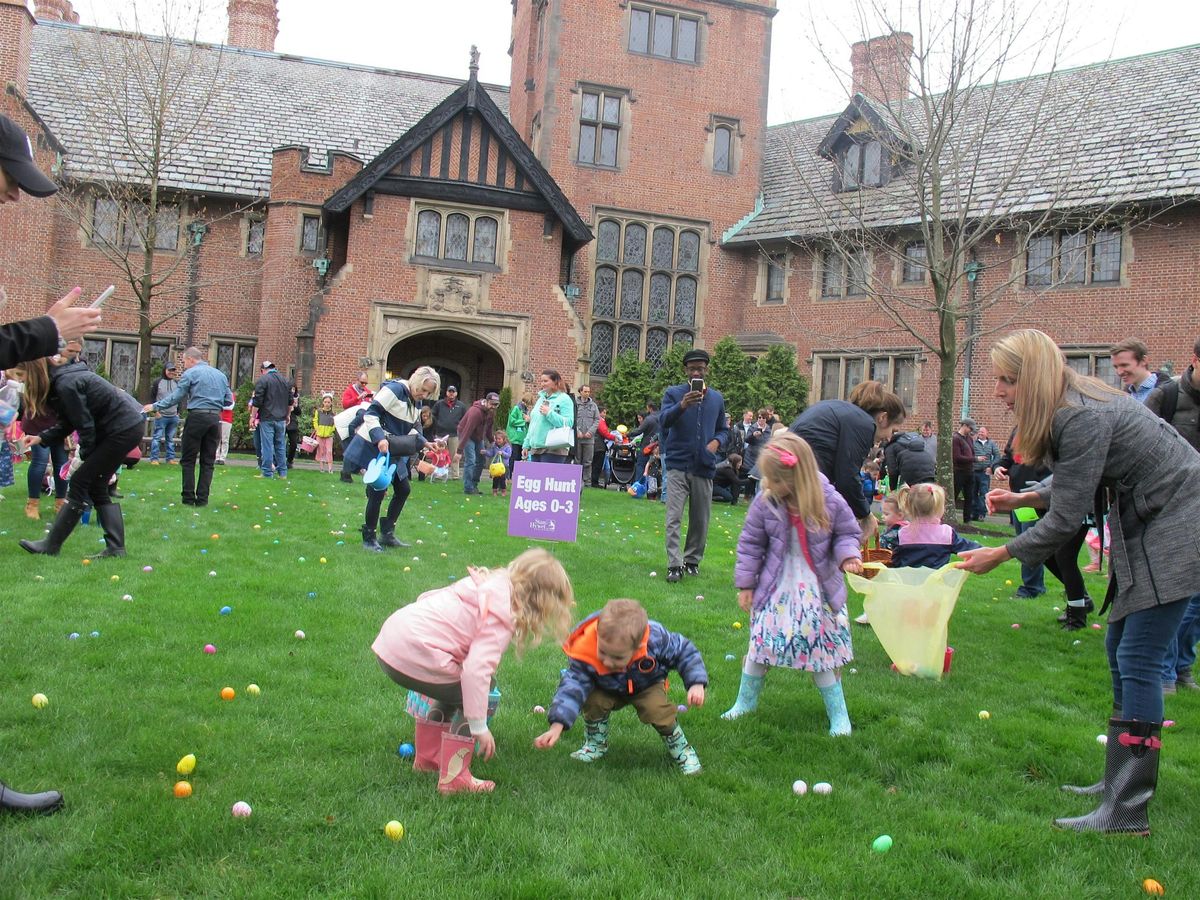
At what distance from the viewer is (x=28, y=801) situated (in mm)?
3633

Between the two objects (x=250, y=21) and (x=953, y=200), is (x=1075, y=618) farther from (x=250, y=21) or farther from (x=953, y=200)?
(x=250, y=21)

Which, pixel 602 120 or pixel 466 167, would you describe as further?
pixel 602 120

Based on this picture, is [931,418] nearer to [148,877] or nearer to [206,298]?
[206,298]

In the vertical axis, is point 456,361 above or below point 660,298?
below

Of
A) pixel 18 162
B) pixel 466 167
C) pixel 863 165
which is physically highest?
pixel 863 165

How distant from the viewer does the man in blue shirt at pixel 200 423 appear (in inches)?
485

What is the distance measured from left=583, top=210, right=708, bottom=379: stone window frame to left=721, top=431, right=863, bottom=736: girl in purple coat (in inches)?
889

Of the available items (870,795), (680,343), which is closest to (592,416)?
(680,343)

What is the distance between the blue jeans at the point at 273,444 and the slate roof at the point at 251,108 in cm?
995

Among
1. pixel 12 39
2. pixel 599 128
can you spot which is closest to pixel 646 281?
pixel 599 128

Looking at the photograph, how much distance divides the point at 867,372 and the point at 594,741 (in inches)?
887

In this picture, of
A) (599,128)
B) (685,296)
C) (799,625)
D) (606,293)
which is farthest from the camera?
(685,296)

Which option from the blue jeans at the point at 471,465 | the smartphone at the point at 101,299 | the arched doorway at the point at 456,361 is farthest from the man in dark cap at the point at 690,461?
the arched doorway at the point at 456,361

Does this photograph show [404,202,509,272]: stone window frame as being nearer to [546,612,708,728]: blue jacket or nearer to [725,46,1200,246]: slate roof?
[725,46,1200,246]: slate roof
